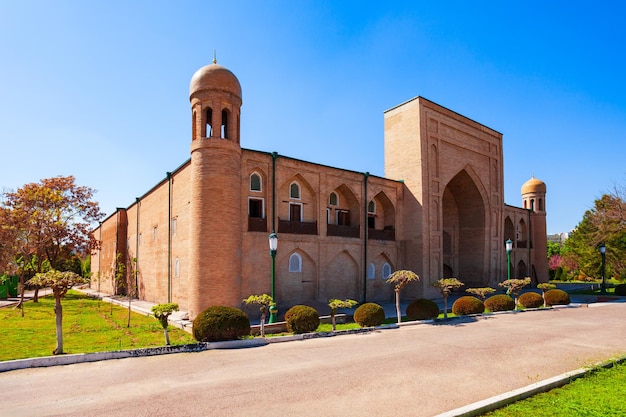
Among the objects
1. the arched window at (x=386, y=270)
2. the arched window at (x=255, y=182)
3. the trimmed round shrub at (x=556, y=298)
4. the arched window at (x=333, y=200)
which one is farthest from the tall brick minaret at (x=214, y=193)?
the trimmed round shrub at (x=556, y=298)

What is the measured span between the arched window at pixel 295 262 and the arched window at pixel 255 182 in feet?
12.4

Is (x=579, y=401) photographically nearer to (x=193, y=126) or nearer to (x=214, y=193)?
(x=214, y=193)

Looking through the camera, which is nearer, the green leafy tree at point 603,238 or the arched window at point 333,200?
the arched window at point 333,200

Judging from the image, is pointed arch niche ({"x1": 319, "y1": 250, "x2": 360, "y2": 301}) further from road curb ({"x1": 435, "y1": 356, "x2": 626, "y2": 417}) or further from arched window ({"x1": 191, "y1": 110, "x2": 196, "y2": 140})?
road curb ({"x1": 435, "y1": 356, "x2": 626, "y2": 417})

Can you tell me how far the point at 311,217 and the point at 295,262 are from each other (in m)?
2.64

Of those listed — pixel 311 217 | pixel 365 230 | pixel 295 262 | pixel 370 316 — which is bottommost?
pixel 370 316

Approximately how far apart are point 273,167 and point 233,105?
136 inches

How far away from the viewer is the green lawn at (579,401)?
6129mm

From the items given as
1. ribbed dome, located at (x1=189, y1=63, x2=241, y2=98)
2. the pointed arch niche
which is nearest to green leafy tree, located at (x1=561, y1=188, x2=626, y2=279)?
the pointed arch niche

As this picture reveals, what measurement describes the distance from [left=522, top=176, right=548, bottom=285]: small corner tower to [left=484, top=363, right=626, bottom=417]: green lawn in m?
33.2

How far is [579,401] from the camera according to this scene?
6.61 meters

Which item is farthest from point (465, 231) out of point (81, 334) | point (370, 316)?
point (81, 334)

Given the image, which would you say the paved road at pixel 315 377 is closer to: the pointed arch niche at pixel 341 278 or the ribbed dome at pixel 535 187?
the pointed arch niche at pixel 341 278

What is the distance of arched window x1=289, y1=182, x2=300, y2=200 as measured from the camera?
21.1m
